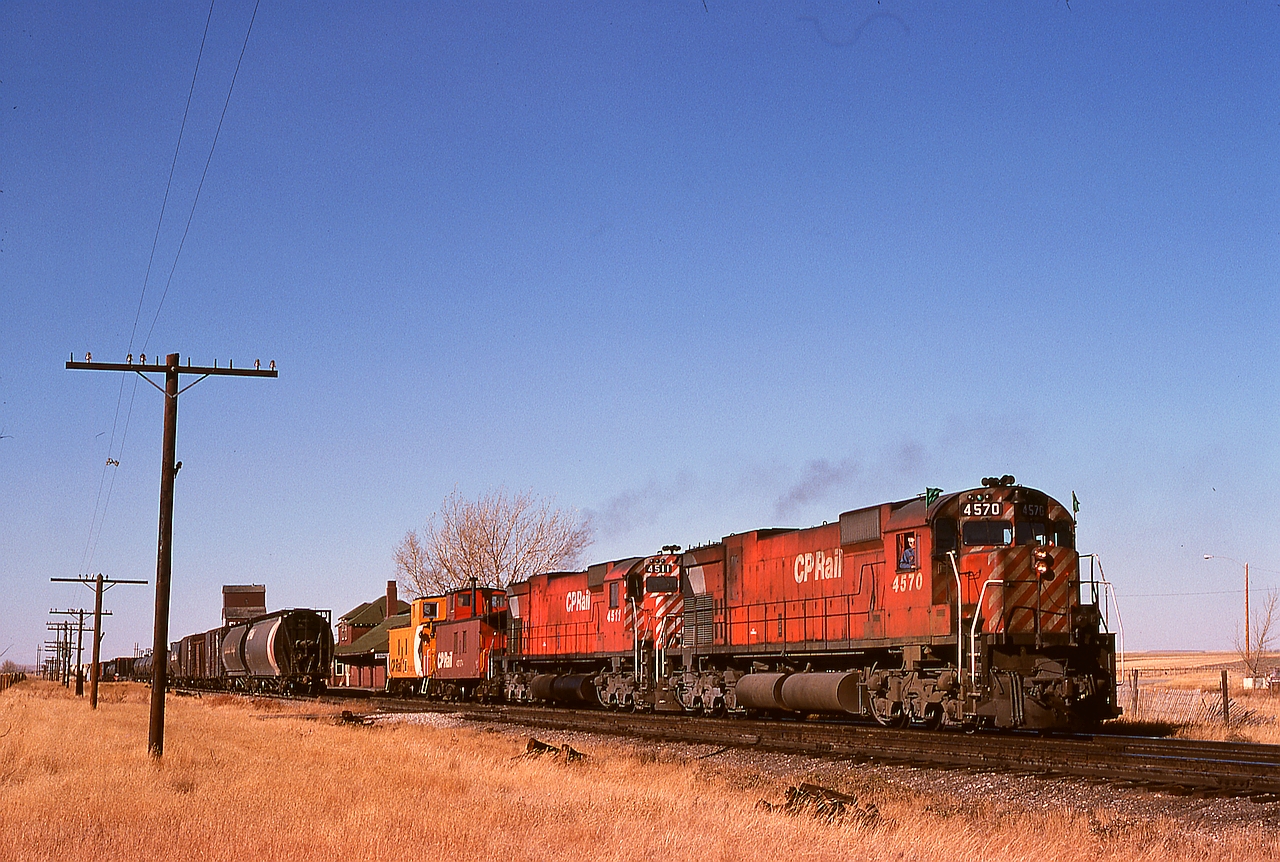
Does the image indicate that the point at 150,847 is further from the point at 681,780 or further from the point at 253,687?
the point at 253,687

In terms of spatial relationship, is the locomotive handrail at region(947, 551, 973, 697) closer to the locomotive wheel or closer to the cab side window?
the cab side window

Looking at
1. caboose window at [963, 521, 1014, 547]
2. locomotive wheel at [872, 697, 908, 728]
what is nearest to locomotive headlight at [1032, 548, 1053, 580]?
caboose window at [963, 521, 1014, 547]

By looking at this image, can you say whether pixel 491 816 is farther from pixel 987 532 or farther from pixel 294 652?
pixel 294 652

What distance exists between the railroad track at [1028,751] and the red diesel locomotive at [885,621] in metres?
0.71

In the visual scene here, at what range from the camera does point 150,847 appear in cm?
1042

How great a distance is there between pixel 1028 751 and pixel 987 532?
13.8 feet

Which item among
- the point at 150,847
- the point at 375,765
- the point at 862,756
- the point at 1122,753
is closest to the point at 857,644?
the point at 862,756

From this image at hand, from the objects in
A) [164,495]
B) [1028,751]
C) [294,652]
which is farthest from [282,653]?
Answer: [1028,751]

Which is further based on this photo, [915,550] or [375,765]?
[915,550]

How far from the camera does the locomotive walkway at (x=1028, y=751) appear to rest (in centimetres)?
1340

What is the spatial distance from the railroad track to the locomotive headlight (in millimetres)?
2397

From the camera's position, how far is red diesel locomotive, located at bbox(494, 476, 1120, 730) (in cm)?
1828

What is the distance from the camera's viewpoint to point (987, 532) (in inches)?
763

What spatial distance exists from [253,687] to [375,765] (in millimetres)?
41168
